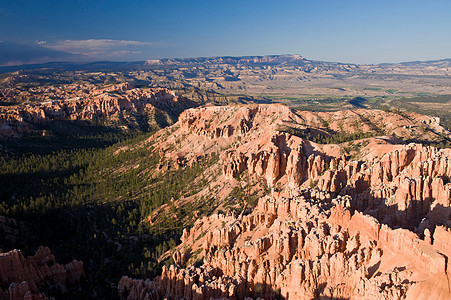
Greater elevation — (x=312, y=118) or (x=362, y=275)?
(x=312, y=118)

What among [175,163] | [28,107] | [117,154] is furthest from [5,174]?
[28,107]

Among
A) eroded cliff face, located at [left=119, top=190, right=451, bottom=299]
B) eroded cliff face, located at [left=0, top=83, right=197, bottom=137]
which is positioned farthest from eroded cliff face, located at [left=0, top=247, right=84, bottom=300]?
eroded cliff face, located at [left=0, top=83, right=197, bottom=137]

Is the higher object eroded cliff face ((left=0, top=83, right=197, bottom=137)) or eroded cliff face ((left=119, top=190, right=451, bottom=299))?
eroded cliff face ((left=0, top=83, right=197, bottom=137))

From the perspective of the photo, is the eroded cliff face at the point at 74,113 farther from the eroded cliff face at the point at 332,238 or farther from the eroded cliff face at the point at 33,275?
the eroded cliff face at the point at 332,238

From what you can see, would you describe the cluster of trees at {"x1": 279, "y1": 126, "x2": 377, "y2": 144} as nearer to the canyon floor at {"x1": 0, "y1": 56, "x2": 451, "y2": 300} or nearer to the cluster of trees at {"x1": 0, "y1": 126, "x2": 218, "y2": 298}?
the canyon floor at {"x1": 0, "y1": 56, "x2": 451, "y2": 300}

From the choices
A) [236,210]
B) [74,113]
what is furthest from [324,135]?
[74,113]

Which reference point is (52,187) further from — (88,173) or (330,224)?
(330,224)

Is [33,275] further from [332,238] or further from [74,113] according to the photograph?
[74,113]
